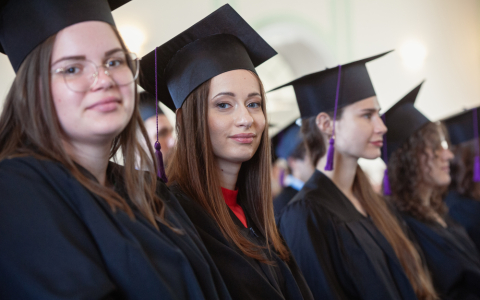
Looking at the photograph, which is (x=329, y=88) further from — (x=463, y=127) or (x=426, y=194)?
(x=463, y=127)

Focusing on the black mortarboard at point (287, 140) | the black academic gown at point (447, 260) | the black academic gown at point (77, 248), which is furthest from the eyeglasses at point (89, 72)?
the black academic gown at point (447, 260)

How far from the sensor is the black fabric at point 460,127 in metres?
4.18

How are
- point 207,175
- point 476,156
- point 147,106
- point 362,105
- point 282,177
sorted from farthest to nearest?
point 282,177, point 476,156, point 147,106, point 362,105, point 207,175

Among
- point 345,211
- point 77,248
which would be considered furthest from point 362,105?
point 77,248

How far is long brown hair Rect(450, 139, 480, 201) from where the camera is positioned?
4.31 metres

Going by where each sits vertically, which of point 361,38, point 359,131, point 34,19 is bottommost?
point 359,131

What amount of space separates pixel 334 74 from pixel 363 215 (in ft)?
2.83

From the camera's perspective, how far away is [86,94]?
1.18 meters

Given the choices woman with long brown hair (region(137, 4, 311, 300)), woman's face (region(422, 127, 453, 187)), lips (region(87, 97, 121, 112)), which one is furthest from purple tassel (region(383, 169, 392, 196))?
lips (region(87, 97, 121, 112))

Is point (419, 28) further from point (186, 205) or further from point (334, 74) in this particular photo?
point (186, 205)

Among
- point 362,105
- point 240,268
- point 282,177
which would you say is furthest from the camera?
point 282,177

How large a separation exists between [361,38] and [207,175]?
18.1ft

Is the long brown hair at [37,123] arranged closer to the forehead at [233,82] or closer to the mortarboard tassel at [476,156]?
the forehead at [233,82]

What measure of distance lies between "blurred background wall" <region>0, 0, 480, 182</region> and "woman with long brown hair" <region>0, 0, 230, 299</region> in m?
3.59
